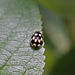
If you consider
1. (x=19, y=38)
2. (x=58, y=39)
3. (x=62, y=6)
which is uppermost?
(x=62, y=6)

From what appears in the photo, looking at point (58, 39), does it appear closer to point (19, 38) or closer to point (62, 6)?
point (62, 6)

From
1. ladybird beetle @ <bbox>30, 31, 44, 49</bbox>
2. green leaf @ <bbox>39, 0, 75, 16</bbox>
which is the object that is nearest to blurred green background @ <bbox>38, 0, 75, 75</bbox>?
green leaf @ <bbox>39, 0, 75, 16</bbox>

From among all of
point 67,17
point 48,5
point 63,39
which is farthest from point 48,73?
point 48,5

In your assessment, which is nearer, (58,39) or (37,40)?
(37,40)

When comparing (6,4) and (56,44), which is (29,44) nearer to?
(6,4)

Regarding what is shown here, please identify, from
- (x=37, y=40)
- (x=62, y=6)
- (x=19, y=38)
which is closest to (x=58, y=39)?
(x=62, y=6)

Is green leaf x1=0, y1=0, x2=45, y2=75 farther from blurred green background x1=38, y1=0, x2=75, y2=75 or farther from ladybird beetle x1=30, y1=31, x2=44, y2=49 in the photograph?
blurred green background x1=38, y1=0, x2=75, y2=75
